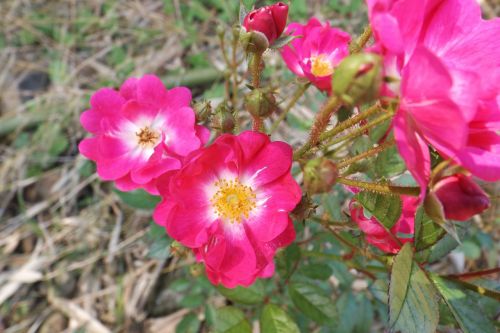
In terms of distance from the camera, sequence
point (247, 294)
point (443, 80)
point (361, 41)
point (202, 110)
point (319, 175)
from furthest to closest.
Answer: point (247, 294)
point (202, 110)
point (361, 41)
point (319, 175)
point (443, 80)

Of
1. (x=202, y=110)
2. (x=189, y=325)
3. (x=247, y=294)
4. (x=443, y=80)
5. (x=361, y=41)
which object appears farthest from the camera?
(x=189, y=325)

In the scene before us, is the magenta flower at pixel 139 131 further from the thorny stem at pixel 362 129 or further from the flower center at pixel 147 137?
the thorny stem at pixel 362 129

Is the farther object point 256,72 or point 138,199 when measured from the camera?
point 138,199

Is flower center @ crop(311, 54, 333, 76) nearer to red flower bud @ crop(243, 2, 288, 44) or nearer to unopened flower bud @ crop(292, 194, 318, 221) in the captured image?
red flower bud @ crop(243, 2, 288, 44)

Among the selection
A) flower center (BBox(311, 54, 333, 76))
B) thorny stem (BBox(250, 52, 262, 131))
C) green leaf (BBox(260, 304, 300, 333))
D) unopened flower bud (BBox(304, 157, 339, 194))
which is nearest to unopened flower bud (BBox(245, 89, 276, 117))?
thorny stem (BBox(250, 52, 262, 131))

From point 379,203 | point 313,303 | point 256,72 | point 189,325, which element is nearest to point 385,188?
point 379,203

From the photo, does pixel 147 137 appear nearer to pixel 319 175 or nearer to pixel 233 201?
pixel 233 201

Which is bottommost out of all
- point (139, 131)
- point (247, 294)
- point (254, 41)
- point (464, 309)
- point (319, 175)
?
point (247, 294)

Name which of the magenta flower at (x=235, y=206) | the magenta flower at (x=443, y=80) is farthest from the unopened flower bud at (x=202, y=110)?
the magenta flower at (x=443, y=80)
